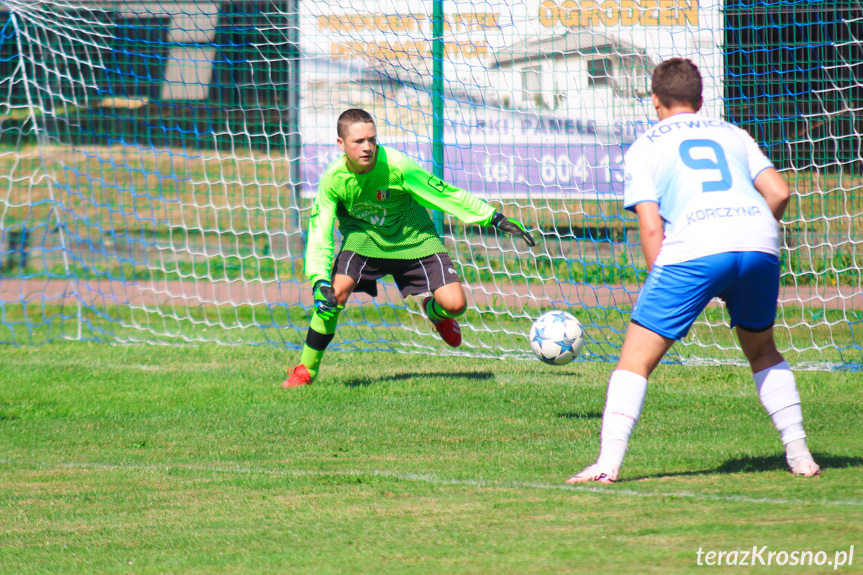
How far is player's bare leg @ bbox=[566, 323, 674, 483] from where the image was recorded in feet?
12.2

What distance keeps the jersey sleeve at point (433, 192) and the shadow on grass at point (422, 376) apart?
1.33 metres

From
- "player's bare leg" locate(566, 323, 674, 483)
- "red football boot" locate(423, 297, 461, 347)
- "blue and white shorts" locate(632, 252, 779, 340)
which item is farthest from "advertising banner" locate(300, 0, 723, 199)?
"player's bare leg" locate(566, 323, 674, 483)

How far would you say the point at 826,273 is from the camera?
8539 millimetres

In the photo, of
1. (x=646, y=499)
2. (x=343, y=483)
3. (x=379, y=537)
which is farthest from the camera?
(x=343, y=483)

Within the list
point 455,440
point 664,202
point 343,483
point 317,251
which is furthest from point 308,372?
point 664,202

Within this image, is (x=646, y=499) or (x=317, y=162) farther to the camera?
(x=317, y=162)

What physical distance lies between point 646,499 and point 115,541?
206cm

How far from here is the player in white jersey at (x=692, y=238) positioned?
3623mm

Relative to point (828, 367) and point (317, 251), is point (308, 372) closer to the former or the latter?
point (317, 251)

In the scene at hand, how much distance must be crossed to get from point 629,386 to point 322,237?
2.85 m

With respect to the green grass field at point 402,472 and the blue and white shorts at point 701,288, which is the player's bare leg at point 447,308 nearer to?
the green grass field at point 402,472

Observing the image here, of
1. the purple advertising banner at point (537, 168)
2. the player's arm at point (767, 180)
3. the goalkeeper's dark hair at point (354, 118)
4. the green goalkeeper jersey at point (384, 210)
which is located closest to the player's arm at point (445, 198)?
the green goalkeeper jersey at point (384, 210)

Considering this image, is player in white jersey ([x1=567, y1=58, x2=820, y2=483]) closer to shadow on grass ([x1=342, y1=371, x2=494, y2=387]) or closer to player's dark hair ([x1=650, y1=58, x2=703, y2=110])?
player's dark hair ([x1=650, y1=58, x2=703, y2=110])

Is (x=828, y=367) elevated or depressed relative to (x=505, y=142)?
depressed
